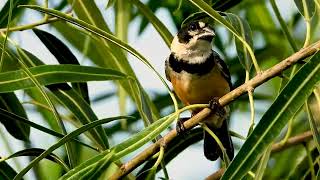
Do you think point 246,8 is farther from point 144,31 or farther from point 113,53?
point 113,53

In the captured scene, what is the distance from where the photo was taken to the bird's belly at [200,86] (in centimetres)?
320

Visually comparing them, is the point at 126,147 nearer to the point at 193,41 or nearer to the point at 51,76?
the point at 51,76

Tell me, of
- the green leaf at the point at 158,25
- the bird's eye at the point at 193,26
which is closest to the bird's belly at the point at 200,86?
the bird's eye at the point at 193,26

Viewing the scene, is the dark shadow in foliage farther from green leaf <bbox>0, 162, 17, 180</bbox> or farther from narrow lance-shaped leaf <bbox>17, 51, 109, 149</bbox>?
green leaf <bbox>0, 162, 17, 180</bbox>

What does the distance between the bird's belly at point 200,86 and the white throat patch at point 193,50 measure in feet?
0.24

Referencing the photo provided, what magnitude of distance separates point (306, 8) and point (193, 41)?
1.31m

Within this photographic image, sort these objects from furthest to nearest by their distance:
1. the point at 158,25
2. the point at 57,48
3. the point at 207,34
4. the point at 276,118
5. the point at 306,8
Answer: the point at 207,34 < the point at 57,48 < the point at 158,25 < the point at 306,8 < the point at 276,118

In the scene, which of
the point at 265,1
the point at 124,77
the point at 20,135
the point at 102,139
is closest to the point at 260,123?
the point at 124,77

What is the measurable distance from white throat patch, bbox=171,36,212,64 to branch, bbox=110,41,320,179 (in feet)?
4.06

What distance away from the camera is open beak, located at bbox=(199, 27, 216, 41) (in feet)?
10.3

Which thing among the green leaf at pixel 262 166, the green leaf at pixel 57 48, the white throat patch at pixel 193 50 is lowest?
the white throat patch at pixel 193 50

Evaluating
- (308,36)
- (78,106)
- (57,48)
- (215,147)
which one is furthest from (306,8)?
(215,147)

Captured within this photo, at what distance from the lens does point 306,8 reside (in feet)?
6.77

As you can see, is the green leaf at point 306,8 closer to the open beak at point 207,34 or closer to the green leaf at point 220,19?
the green leaf at point 220,19
